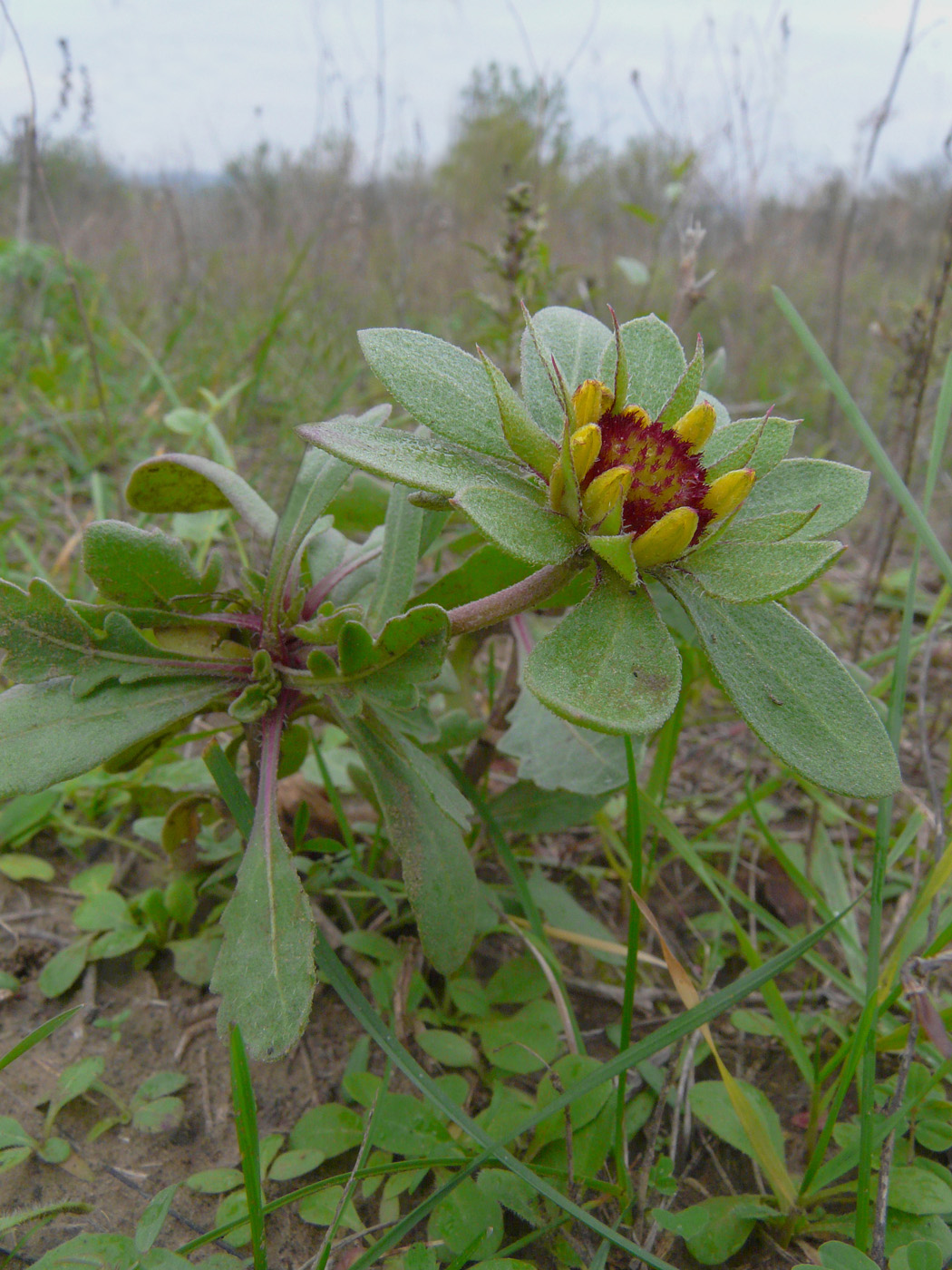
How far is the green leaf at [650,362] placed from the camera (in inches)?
44.7

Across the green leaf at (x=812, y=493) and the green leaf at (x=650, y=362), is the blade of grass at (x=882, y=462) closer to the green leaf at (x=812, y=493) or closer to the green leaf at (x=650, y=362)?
the green leaf at (x=812, y=493)

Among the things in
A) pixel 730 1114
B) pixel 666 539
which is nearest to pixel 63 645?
pixel 666 539

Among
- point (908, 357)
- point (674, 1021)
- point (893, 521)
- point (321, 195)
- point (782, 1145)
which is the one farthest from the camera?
point (321, 195)

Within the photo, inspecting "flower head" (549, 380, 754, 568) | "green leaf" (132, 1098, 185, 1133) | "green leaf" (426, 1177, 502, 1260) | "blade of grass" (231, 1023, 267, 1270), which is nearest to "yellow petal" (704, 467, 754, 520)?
"flower head" (549, 380, 754, 568)

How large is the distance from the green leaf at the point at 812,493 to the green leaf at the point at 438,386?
0.33 meters

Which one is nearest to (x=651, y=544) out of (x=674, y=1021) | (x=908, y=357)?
(x=674, y=1021)

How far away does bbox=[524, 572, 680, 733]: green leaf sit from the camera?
812mm

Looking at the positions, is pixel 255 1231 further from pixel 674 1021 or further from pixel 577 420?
pixel 577 420

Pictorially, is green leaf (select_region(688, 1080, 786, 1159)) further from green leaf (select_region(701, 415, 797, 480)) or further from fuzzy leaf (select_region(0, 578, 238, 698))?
fuzzy leaf (select_region(0, 578, 238, 698))

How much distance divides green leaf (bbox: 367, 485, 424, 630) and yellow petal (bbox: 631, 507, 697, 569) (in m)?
0.33

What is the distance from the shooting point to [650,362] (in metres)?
1.16

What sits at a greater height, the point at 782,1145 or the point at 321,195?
the point at 321,195

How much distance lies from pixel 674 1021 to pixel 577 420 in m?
0.75

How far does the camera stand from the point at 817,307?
297 inches
